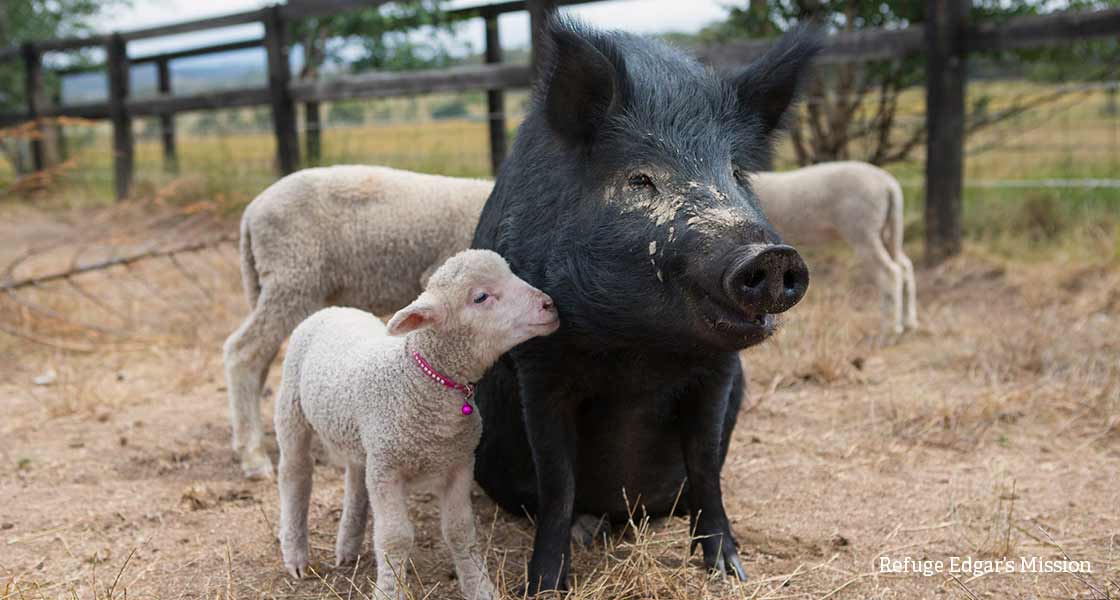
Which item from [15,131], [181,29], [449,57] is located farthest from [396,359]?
[181,29]

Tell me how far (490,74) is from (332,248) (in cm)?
481

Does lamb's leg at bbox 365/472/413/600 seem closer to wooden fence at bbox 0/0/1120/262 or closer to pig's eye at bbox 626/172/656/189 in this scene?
pig's eye at bbox 626/172/656/189

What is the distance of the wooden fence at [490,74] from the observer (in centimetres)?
703

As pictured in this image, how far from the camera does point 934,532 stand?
10.6 feet

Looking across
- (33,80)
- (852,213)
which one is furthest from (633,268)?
(33,80)

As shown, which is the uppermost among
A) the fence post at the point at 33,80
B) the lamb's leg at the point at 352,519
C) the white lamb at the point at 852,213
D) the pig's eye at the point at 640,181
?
the fence post at the point at 33,80

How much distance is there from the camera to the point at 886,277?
19.6ft

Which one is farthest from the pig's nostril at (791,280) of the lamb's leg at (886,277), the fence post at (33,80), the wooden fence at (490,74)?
the fence post at (33,80)

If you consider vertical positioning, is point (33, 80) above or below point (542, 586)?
above

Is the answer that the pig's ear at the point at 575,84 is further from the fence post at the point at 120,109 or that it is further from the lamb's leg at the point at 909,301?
the fence post at the point at 120,109

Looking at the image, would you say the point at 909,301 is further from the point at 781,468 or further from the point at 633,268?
the point at 633,268

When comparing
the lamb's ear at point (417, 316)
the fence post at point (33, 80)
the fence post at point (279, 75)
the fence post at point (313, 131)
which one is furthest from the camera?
the fence post at point (33, 80)

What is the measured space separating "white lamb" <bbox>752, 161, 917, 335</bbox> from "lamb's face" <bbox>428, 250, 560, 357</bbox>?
12.3 feet

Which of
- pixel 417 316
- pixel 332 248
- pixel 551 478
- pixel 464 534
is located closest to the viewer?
pixel 417 316
